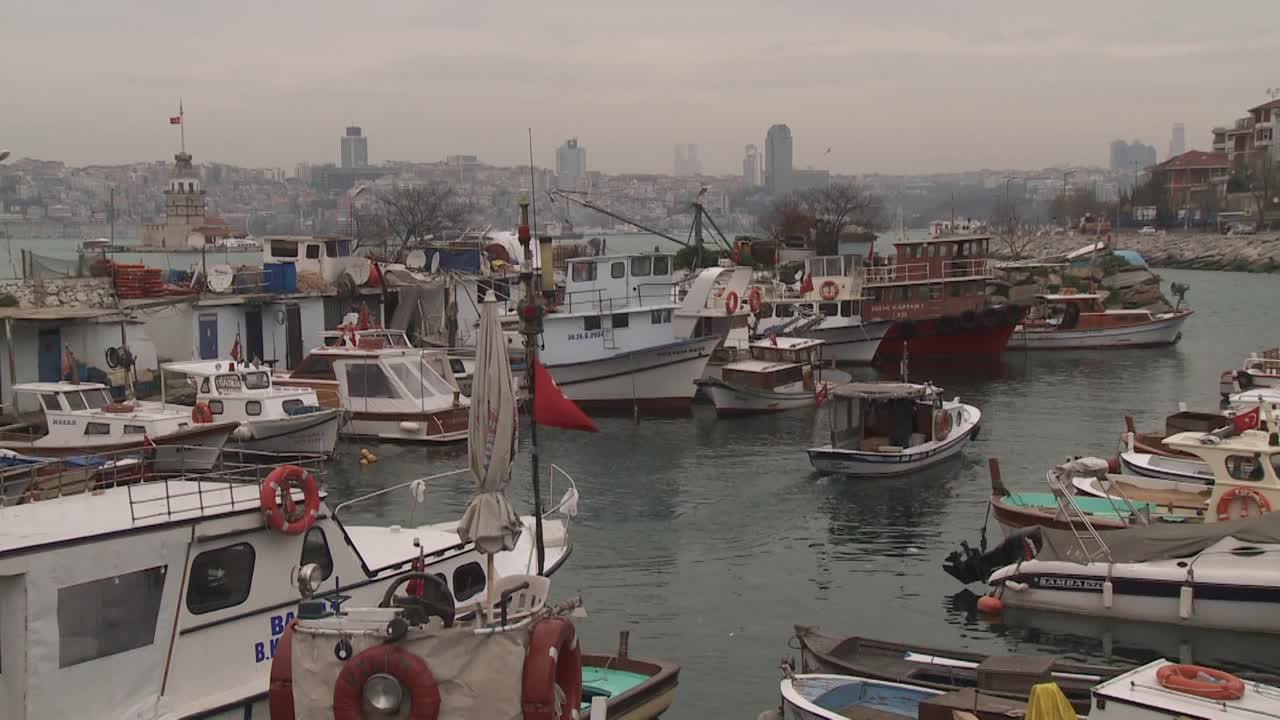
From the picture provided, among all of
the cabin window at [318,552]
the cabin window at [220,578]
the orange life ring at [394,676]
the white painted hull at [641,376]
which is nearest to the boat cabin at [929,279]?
the white painted hull at [641,376]

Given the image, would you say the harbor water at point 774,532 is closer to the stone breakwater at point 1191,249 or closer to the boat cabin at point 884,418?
the boat cabin at point 884,418

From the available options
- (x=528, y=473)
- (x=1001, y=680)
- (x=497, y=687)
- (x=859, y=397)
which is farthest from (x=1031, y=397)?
(x=497, y=687)

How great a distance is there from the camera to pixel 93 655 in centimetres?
1078

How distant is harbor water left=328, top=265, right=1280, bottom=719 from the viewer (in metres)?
18.3

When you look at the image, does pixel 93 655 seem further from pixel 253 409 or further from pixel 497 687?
pixel 253 409

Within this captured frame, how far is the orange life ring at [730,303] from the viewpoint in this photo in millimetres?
42969

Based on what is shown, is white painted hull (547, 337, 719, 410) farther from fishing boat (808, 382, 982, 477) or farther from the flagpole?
the flagpole

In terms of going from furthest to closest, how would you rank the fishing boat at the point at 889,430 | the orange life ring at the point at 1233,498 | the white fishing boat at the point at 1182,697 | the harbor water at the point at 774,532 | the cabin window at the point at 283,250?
1. the cabin window at the point at 283,250
2. the fishing boat at the point at 889,430
3. the orange life ring at the point at 1233,498
4. the harbor water at the point at 774,532
5. the white fishing boat at the point at 1182,697

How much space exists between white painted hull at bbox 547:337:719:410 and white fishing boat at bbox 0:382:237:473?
579 inches

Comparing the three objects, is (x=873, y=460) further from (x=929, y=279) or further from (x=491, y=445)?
(x=929, y=279)

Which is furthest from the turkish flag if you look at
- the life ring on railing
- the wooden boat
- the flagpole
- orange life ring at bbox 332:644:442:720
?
the life ring on railing

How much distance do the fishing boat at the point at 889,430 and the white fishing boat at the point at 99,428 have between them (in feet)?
43.8

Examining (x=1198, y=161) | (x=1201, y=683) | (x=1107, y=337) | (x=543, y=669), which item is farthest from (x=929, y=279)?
(x=1198, y=161)

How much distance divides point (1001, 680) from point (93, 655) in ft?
28.4
